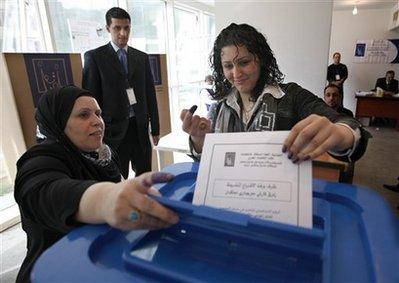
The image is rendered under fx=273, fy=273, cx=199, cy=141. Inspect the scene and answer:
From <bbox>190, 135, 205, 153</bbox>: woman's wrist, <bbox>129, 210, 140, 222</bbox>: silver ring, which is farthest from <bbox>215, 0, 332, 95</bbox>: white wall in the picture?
<bbox>129, 210, 140, 222</bbox>: silver ring

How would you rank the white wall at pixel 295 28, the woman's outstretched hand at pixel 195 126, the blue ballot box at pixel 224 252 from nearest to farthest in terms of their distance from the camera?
the blue ballot box at pixel 224 252 < the woman's outstretched hand at pixel 195 126 < the white wall at pixel 295 28

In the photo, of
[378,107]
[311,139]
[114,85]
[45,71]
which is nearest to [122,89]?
[114,85]

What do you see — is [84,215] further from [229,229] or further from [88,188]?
[229,229]

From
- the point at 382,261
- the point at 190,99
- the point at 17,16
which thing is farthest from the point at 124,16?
the point at 190,99

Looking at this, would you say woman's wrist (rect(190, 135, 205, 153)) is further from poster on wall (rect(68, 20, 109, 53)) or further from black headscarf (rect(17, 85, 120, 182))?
poster on wall (rect(68, 20, 109, 53))

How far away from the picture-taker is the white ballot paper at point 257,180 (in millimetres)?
472

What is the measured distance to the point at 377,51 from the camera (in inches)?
256

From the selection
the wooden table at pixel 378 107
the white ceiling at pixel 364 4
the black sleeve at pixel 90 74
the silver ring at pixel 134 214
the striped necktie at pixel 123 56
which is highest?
the white ceiling at pixel 364 4

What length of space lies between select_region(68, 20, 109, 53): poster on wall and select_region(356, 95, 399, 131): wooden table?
4911 millimetres

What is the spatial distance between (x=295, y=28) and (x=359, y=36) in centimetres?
544

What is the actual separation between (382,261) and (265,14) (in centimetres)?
239

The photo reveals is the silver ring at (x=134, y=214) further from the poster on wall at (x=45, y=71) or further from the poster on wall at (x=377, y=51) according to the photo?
the poster on wall at (x=377, y=51)

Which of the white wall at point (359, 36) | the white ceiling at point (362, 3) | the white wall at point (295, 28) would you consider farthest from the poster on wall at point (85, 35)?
the white wall at point (359, 36)

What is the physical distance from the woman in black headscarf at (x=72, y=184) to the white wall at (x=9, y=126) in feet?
3.71
